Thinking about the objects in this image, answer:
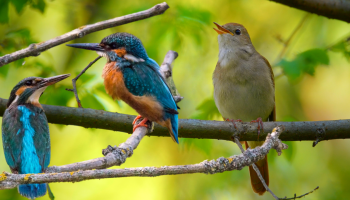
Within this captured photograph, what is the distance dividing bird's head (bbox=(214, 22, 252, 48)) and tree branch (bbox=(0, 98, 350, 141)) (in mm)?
1514

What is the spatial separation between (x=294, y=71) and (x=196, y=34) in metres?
1.27

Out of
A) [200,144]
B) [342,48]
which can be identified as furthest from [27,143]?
[342,48]

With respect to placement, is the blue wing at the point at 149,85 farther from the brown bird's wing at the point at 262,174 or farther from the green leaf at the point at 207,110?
the brown bird's wing at the point at 262,174

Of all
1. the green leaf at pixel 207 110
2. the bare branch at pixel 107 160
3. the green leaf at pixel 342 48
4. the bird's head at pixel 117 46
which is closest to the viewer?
the bare branch at pixel 107 160

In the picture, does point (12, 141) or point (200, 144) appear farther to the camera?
point (200, 144)

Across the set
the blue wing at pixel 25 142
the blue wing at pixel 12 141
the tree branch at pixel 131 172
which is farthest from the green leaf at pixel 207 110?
the blue wing at pixel 12 141

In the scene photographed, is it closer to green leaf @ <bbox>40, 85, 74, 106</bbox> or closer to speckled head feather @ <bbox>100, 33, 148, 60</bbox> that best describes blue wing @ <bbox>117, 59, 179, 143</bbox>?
speckled head feather @ <bbox>100, 33, 148, 60</bbox>

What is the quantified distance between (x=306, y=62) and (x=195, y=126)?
149cm

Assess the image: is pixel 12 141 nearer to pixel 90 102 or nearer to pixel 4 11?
pixel 90 102

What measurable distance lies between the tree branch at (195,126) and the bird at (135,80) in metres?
0.66

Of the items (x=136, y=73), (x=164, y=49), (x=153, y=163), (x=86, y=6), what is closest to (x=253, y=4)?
(x=164, y=49)

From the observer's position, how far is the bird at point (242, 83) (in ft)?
14.3

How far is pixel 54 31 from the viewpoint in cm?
555

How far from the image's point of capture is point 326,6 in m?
3.92
